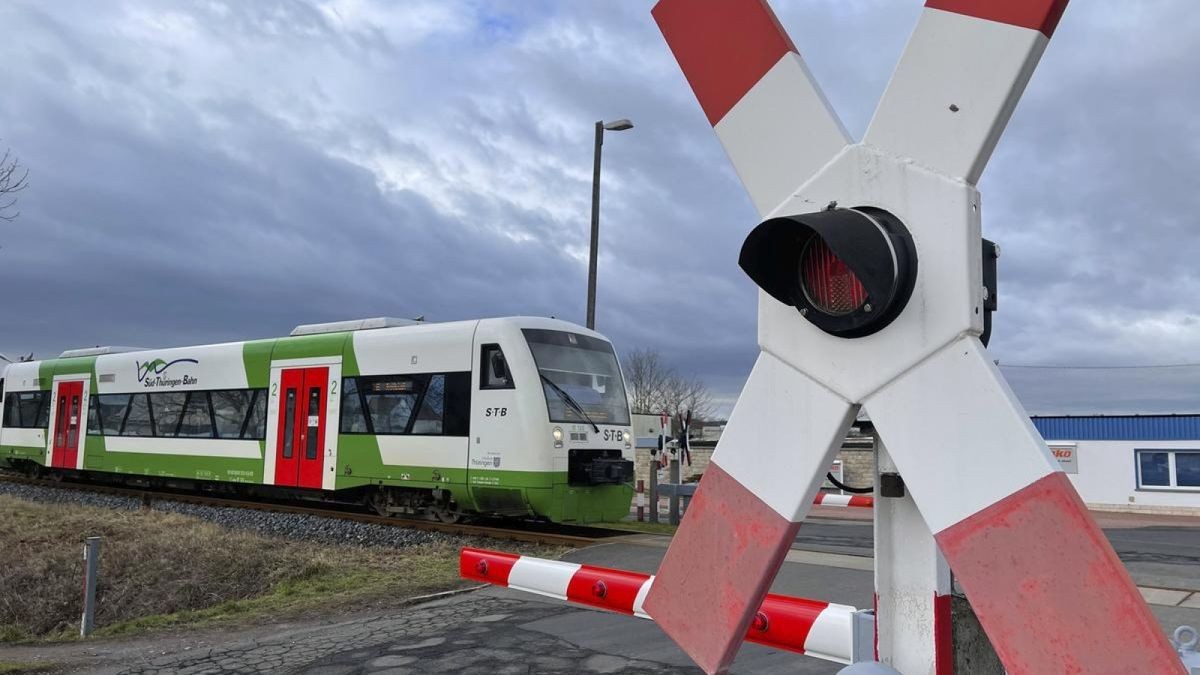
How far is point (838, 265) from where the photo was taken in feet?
5.71

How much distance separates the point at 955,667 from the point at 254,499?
17694 mm

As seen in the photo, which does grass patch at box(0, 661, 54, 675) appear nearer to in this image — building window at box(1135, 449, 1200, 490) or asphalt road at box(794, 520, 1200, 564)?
asphalt road at box(794, 520, 1200, 564)

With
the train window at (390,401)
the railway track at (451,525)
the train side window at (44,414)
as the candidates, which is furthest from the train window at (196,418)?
the train side window at (44,414)

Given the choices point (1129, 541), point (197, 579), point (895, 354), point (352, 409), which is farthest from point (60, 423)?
point (895, 354)

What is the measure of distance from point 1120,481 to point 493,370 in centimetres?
1844

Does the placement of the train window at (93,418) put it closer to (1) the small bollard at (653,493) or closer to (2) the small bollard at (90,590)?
(1) the small bollard at (653,493)

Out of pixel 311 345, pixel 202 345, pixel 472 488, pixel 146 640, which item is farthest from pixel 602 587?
pixel 202 345

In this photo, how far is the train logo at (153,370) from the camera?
56.9ft

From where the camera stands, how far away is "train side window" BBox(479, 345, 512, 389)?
37.9 ft

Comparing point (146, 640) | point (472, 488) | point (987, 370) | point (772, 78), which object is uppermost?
point (772, 78)

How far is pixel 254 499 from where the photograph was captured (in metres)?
17.5

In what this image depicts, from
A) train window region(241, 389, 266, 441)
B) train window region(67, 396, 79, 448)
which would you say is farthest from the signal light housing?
train window region(67, 396, 79, 448)

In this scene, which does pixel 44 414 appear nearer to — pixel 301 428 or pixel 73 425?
pixel 73 425

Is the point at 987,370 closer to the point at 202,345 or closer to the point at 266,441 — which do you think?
the point at 266,441
